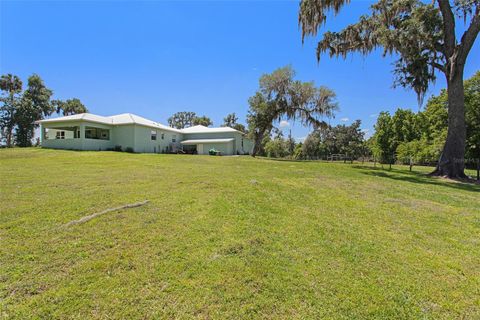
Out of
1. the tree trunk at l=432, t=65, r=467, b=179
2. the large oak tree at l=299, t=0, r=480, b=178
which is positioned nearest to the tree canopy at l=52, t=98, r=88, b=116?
the large oak tree at l=299, t=0, r=480, b=178

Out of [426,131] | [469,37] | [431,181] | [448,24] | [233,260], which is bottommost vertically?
[233,260]

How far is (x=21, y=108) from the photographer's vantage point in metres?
28.9

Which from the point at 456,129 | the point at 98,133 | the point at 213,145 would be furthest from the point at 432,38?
the point at 98,133

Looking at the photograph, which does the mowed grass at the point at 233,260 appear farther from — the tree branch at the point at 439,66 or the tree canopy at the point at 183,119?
the tree canopy at the point at 183,119

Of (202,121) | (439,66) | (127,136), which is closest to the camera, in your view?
(439,66)

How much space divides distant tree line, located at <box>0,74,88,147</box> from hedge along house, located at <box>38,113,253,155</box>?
9620mm

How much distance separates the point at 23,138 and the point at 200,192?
122 feet

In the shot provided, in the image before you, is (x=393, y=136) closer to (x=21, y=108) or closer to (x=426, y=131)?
(x=426, y=131)

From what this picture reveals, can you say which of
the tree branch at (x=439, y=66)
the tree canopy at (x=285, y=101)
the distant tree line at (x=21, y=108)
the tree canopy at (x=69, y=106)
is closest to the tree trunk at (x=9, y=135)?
the distant tree line at (x=21, y=108)

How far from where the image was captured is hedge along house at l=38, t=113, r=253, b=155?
20609 millimetres

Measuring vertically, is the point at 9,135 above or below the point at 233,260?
above

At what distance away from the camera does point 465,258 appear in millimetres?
3002

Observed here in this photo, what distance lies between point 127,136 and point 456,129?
25029mm

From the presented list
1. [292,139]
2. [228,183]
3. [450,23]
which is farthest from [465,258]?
[292,139]
